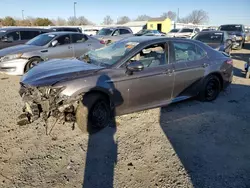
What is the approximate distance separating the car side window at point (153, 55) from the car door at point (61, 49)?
4944 mm

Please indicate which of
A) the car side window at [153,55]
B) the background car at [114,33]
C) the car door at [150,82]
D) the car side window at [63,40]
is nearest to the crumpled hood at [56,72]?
the car door at [150,82]

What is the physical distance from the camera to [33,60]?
7965 mm

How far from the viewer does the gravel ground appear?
9.68ft

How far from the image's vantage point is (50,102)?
12.3 feet

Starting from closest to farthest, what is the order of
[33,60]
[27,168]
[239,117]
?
[27,168] < [239,117] < [33,60]

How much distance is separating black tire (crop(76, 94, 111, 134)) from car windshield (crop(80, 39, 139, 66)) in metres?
0.75

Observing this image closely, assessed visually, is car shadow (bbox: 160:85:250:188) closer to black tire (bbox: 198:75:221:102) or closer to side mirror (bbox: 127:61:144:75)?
black tire (bbox: 198:75:221:102)

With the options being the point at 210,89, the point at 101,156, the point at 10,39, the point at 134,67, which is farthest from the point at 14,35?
the point at 101,156

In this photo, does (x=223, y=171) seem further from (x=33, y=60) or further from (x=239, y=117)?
(x=33, y=60)

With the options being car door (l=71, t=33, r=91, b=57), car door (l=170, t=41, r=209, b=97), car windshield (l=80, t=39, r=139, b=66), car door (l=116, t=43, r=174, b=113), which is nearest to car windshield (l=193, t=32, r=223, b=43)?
car door (l=71, t=33, r=91, b=57)

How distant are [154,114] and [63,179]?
8.40 feet

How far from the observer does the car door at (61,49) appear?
8.53 metres

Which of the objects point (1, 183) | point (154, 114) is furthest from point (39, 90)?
point (154, 114)

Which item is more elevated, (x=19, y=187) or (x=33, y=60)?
(x=33, y=60)
